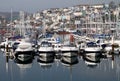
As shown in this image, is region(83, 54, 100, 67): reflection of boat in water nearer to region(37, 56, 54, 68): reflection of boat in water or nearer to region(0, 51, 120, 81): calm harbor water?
region(0, 51, 120, 81): calm harbor water

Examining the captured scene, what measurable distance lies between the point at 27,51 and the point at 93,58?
315 inches

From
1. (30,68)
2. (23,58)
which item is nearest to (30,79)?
(30,68)

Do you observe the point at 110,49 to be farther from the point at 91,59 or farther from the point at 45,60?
the point at 45,60

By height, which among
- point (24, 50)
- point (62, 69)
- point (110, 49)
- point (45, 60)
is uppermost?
point (24, 50)

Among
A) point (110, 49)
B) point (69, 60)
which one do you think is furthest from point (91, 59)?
point (110, 49)

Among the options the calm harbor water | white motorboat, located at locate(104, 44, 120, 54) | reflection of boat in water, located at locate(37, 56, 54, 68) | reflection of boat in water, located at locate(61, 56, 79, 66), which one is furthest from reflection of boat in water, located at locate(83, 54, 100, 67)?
reflection of boat in water, located at locate(37, 56, 54, 68)

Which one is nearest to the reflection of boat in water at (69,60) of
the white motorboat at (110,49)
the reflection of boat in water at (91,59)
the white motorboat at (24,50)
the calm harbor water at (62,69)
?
the calm harbor water at (62,69)

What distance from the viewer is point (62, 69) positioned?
39375 mm

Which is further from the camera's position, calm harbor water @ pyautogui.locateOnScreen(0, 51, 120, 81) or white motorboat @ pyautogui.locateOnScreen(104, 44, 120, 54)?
white motorboat @ pyautogui.locateOnScreen(104, 44, 120, 54)

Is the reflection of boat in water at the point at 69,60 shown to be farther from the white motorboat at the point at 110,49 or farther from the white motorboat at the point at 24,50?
the white motorboat at the point at 110,49

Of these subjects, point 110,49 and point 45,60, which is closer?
point 45,60

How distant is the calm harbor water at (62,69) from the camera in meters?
33.9

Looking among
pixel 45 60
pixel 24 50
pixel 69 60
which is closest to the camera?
pixel 69 60

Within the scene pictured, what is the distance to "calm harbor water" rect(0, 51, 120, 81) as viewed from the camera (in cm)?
3388
